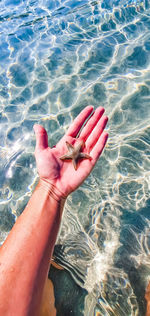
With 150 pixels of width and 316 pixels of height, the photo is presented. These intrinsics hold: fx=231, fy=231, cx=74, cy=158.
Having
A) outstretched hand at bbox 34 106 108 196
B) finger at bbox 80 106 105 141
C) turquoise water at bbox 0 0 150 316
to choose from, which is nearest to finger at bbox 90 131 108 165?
outstretched hand at bbox 34 106 108 196

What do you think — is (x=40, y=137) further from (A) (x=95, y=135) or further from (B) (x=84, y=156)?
(A) (x=95, y=135)

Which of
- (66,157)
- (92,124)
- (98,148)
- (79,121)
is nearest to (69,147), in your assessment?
(66,157)

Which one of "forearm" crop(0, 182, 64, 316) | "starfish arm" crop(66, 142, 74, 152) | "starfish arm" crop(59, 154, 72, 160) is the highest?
"starfish arm" crop(66, 142, 74, 152)

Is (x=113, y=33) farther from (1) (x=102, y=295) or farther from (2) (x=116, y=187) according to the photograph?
(1) (x=102, y=295)

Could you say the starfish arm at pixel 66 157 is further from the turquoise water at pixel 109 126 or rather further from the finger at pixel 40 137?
the turquoise water at pixel 109 126

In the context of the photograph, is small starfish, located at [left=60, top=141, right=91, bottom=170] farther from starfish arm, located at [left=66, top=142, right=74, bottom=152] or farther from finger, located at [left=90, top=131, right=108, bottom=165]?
finger, located at [left=90, top=131, right=108, bottom=165]

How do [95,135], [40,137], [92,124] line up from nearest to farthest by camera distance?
[40,137] < [95,135] < [92,124]
